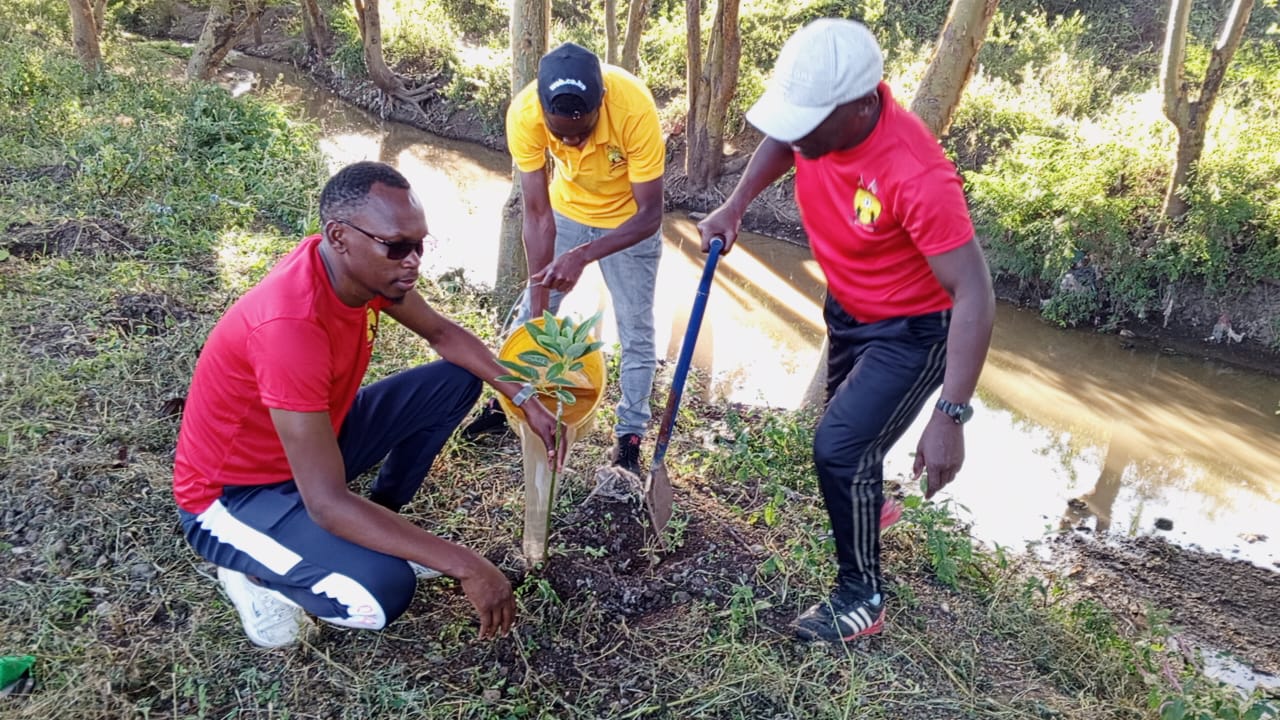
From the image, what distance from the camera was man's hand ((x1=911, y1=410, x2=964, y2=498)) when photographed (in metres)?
2.00

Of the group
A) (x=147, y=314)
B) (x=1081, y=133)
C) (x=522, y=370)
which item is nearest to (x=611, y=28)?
(x=1081, y=133)

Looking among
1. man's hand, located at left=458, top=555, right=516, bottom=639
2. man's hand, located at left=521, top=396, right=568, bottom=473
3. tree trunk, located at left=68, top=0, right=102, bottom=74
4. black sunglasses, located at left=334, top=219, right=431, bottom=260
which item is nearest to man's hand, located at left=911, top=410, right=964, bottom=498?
man's hand, located at left=521, top=396, right=568, bottom=473

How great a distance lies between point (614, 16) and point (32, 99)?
5.11 metres

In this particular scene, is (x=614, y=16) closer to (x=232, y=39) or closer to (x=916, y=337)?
(x=232, y=39)

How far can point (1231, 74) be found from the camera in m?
7.54

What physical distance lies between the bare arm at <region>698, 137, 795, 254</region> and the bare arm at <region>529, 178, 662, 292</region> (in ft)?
1.10

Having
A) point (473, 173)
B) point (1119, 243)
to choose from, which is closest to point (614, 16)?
point (473, 173)

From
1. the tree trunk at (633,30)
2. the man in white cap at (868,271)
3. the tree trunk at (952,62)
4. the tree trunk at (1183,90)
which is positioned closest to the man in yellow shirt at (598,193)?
the man in white cap at (868,271)

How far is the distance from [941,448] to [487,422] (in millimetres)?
1992

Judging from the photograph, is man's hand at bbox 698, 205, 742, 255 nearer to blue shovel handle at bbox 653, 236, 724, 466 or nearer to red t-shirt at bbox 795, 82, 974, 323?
blue shovel handle at bbox 653, 236, 724, 466

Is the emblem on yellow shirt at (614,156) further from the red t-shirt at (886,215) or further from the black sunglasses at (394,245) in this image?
the black sunglasses at (394,245)

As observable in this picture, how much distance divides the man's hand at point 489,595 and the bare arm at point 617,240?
1023mm

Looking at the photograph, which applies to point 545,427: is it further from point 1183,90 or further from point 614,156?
point 1183,90

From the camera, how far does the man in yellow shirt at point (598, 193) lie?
268 centimetres
